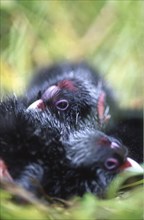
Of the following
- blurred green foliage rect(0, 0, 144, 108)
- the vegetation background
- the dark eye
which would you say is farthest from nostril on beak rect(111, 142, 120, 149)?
blurred green foliage rect(0, 0, 144, 108)

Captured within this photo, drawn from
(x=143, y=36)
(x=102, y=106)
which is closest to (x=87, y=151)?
(x=102, y=106)

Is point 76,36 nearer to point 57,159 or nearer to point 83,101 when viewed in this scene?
point 83,101

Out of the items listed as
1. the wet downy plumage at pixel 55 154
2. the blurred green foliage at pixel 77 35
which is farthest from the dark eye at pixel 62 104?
the blurred green foliage at pixel 77 35

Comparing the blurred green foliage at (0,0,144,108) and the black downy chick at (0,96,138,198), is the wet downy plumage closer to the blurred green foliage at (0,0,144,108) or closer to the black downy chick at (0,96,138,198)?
the black downy chick at (0,96,138,198)

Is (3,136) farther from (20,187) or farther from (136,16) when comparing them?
(136,16)

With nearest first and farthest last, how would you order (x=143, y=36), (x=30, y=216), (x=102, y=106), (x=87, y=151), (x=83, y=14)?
1. (x=30, y=216)
2. (x=87, y=151)
3. (x=102, y=106)
4. (x=143, y=36)
5. (x=83, y=14)

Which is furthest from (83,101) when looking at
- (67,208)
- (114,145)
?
(67,208)
